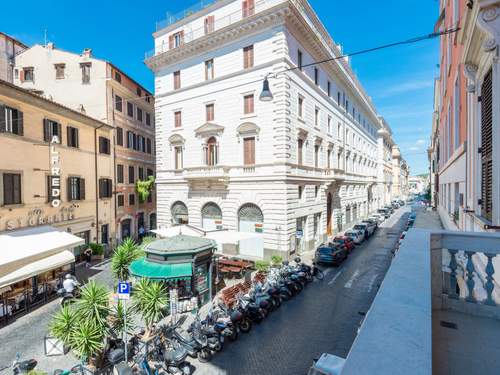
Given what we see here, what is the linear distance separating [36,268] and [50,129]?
9.77 meters

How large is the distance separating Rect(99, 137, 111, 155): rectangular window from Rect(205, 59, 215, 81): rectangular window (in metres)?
9.80

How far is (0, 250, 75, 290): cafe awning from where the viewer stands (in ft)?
34.0

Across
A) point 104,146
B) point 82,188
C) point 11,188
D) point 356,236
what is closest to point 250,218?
point 356,236

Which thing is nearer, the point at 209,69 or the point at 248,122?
the point at 248,122

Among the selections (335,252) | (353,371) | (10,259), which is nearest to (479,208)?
(353,371)

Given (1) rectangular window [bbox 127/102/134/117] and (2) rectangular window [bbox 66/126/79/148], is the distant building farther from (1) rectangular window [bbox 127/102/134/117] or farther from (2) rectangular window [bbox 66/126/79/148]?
(2) rectangular window [bbox 66/126/79/148]

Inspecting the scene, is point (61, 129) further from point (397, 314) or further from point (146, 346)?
point (397, 314)

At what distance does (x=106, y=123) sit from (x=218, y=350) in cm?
2114

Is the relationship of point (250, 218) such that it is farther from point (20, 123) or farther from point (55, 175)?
point (20, 123)

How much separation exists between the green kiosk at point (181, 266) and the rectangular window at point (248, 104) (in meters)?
11.5

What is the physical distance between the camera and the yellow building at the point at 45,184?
42.2ft

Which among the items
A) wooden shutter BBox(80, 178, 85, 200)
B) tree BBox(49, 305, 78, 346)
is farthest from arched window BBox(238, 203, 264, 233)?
tree BBox(49, 305, 78, 346)

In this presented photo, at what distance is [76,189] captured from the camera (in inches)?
769

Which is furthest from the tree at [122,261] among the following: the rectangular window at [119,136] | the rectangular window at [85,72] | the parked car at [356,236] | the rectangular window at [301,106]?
the rectangular window at [85,72]
